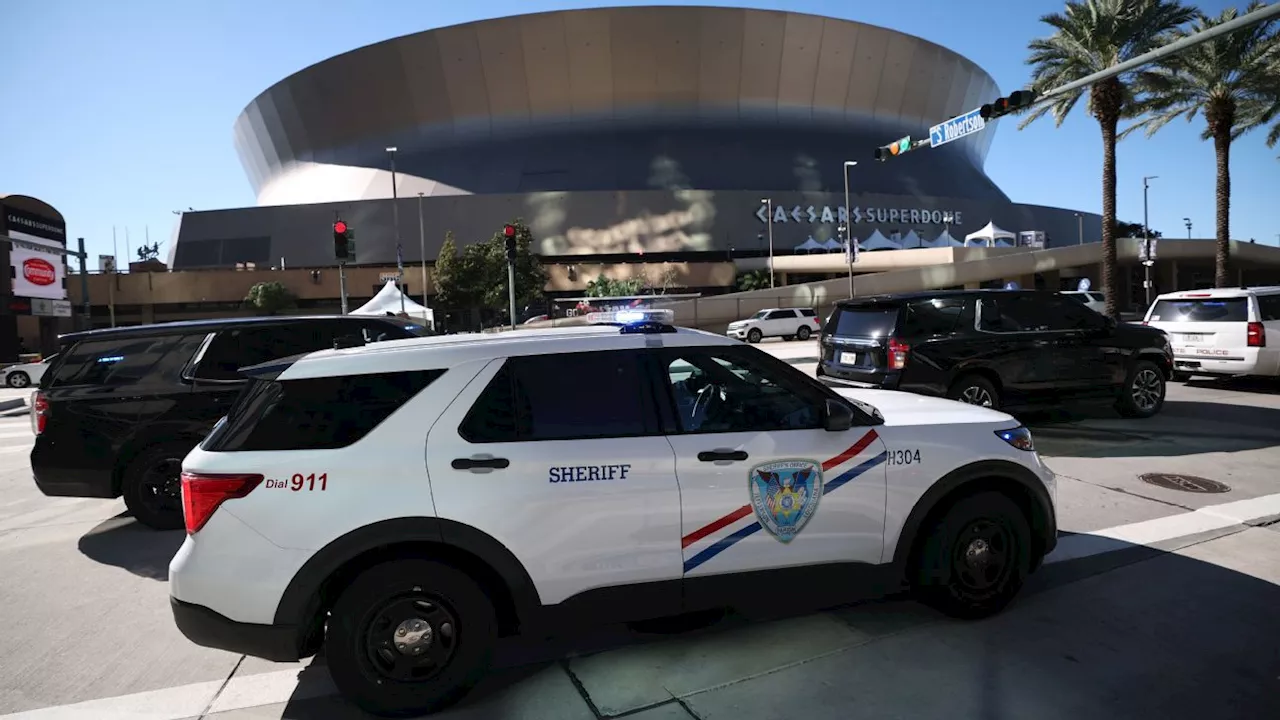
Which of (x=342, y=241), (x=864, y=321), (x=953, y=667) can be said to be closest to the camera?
(x=953, y=667)

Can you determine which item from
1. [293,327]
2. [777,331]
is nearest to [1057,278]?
[777,331]

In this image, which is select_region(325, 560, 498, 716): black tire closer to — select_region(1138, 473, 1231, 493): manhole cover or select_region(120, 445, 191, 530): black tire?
select_region(120, 445, 191, 530): black tire

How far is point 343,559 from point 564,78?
2852 inches

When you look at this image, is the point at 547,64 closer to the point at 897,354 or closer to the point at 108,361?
the point at 897,354

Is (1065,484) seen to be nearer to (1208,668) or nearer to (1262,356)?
(1208,668)

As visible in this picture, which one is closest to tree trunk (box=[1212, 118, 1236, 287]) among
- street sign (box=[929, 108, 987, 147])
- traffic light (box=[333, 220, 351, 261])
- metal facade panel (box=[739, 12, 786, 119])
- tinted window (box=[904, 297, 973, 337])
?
street sign (box=[929, 108, 987, 147])

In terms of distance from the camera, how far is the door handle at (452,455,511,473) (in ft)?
10.4

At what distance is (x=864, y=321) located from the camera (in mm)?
9016

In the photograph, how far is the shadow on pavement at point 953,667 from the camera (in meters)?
3.24

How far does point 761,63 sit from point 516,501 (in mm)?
74588

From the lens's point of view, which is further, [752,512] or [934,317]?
[934,317]

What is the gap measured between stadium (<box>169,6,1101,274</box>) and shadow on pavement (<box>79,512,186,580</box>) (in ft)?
185

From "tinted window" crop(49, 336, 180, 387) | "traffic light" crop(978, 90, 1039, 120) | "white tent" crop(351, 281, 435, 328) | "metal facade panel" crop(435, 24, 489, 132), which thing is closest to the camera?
"tinted window" crop(49, 336, 180, 387)

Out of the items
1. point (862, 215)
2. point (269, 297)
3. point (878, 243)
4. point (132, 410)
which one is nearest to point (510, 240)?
point (132, 410)
